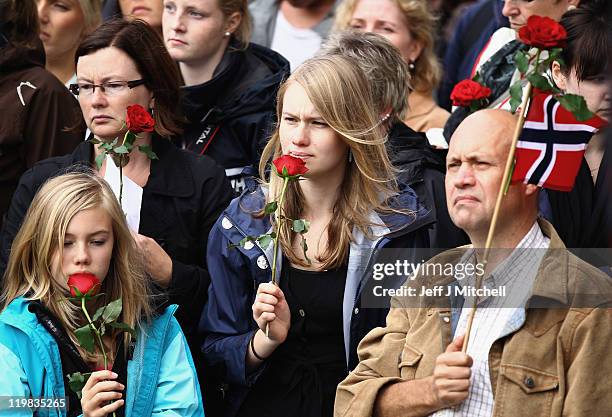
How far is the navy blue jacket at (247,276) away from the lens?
16.1 feet

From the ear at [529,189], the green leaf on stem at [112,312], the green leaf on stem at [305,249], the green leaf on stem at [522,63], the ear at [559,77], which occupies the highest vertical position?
the ear at [559,77]

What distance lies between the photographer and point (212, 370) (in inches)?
203

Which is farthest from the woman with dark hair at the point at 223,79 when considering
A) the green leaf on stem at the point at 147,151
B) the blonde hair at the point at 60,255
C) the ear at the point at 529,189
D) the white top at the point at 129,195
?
the ear at the point at 529,189

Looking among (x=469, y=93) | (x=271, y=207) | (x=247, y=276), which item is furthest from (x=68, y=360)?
(x=469, y=93)

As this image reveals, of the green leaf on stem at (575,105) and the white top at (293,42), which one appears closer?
the green leaf on stem at (575,105)

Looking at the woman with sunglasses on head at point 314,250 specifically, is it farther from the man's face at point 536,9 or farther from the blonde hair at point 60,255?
the man's face at point 536,9

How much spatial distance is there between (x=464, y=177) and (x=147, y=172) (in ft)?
5.47

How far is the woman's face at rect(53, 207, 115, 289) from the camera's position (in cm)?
477

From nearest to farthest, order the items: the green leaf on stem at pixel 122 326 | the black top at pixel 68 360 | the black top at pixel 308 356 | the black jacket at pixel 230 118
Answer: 1. the green leaf on stem at pixel 122 326
2. the black top at pixel 68 360
3. the black top at pixel 308 356
4. the black jacket at pixel 230 118

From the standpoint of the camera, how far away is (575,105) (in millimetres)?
3900

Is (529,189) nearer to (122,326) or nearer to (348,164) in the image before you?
(348,164)

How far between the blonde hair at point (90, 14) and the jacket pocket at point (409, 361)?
10.1ft

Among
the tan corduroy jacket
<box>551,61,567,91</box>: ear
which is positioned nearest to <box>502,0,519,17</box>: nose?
<box>551,61,567,91</box>: ear

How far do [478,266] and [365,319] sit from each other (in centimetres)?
74
